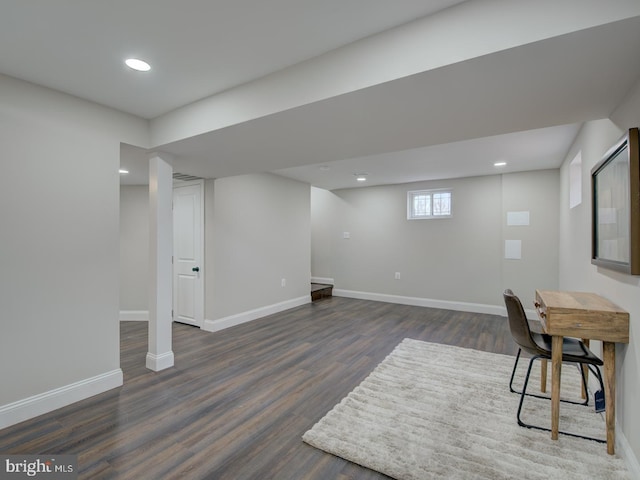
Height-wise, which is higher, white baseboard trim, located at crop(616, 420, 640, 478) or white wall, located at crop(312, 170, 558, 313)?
white wall, located at crop(312, 170, 558, 313)

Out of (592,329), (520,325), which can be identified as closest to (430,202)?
(520,325)

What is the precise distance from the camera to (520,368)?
10.3ft

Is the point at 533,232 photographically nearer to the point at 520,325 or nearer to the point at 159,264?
the point at 520,325

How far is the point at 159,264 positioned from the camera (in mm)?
3053

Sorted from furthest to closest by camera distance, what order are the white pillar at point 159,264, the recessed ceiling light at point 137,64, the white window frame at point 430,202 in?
the white window frame at point 430,202 → the white pillar at point 159,264 → the recessed ceiling light at point 137,64

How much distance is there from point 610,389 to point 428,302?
13.6 feet

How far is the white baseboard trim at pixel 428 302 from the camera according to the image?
5.38 metres

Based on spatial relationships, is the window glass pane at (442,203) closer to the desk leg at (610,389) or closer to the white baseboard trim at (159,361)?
the desk leg at (610,389)

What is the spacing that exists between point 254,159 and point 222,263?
1842 millimetres

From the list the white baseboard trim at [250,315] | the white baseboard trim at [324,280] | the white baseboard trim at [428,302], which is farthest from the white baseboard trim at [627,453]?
the white baseboard trim at [324,280]

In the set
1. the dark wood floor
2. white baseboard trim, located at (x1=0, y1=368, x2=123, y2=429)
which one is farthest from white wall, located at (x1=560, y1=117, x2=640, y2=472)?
white baseboard trim, located at (x1=0, y1=368, x2=123, y2=429)

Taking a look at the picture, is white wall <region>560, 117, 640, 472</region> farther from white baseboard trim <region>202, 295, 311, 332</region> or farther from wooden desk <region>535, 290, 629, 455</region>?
white baseboard trim <region>202, 295, 311, 332</region>

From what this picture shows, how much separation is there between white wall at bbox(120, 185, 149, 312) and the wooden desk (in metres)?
5.28

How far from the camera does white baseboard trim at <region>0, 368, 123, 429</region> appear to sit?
7.20ft
